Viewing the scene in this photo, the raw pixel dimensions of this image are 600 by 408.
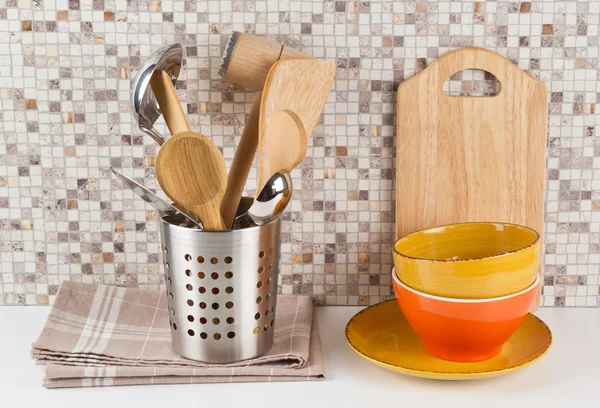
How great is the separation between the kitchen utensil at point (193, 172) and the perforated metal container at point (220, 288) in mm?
39

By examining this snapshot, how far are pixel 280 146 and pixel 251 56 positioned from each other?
134 millimetres

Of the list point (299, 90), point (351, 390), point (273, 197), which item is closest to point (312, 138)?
point (299, 90)

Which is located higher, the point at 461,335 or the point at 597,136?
the point at 597,136

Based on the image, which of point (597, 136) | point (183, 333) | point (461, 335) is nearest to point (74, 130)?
point (183, 333)

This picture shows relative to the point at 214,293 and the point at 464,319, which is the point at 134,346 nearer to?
the point at 214,293

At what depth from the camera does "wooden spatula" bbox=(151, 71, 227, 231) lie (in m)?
0.74

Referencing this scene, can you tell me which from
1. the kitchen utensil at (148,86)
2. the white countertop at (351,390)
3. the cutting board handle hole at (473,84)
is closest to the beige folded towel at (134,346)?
the white countertop at (351,390)

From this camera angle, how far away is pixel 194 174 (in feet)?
2.46

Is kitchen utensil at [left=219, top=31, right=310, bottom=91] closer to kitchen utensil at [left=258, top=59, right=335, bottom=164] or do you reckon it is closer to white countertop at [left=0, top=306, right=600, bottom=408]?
kitchen utensil at [left=258, top=59, right=335, bottom=164]

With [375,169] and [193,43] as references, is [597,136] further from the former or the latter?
[193,43]

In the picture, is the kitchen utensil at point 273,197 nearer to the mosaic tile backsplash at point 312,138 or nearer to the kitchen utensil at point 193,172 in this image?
the kitchen utensil at point 193,172

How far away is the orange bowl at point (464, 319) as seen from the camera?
767 millimetres

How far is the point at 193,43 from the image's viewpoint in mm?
944

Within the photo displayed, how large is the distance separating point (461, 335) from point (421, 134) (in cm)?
29
